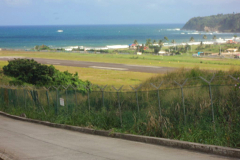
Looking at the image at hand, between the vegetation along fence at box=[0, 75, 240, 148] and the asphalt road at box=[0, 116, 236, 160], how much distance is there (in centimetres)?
84

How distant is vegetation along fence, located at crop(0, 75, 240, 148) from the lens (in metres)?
9.38

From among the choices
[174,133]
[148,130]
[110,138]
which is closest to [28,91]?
[110,138]

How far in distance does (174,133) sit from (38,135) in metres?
6.24

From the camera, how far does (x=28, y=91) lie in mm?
20734

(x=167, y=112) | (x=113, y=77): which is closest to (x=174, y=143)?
(x=167, y=112)

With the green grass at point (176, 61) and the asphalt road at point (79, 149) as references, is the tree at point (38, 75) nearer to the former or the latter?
the asphalt road at point (79, 149)

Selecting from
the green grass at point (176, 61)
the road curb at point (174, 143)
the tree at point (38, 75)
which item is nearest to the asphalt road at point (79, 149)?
the road curb at point (174, 143)

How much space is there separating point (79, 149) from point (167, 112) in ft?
11.1

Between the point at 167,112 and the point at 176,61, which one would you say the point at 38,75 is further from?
the point at 176,61

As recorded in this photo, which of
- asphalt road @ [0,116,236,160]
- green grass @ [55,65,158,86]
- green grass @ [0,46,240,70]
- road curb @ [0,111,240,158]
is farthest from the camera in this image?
green grass @ [0,46,240,70]

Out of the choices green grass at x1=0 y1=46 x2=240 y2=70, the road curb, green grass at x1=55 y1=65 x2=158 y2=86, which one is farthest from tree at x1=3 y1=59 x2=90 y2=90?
green grass at x1=0 y1=46 x2=240 y2=70

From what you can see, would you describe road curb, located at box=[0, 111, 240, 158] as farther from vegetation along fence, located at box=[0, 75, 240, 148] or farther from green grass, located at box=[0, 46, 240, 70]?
green grass, located at box=[0, 46, 240, 70]

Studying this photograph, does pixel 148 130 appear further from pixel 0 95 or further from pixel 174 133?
pixel 0 95

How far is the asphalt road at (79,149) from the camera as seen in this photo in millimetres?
8617
